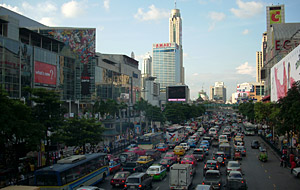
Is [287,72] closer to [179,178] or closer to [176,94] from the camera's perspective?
[179,178]

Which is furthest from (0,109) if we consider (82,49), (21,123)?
(82,49)

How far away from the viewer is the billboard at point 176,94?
14288 cm

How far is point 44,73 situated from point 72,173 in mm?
37147

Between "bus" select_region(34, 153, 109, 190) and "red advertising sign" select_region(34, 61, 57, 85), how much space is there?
1228 inches

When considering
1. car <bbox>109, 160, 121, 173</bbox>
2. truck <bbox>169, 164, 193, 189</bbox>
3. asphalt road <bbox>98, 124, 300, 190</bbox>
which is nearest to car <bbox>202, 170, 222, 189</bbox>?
truck <bbox>169, 164, 193, 189</bbox>

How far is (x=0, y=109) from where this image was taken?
825 inches

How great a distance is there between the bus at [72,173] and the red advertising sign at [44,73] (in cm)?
3120

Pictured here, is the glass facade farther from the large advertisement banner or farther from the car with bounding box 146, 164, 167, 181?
the car with bounding box 146, 164, 167, 181

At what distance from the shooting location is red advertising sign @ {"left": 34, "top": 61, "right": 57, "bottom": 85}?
52.1 metres

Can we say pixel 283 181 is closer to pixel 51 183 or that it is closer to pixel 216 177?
pixel 216 177

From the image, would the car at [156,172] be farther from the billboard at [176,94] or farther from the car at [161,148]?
the billboard at [176,94]

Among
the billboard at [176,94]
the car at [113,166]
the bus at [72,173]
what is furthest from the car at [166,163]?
the billboard at [176,94]

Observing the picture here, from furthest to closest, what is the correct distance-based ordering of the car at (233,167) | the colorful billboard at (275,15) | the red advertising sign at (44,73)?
the colorful billboard at (275,15) < the red advertising sign at (44,73) < the car at (233,167)

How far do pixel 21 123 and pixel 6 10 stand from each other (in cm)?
4664
